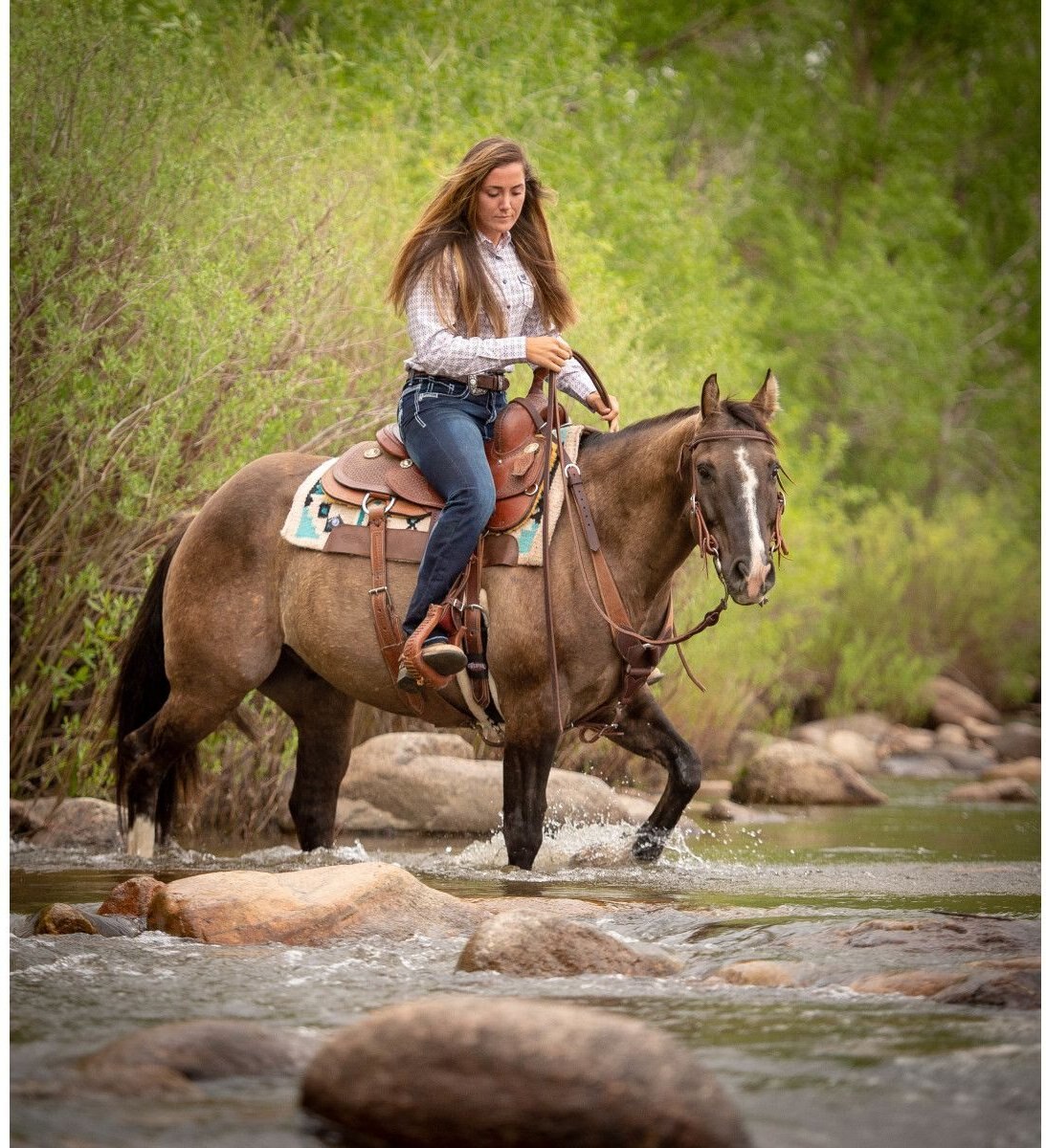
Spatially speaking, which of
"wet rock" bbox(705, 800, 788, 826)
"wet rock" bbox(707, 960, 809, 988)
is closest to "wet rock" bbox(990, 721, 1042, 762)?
"wet rock" bbox(705, 800, 788, 826)

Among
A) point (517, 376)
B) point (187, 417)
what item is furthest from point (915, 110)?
point (187, 417)

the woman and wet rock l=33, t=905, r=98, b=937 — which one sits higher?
the woman

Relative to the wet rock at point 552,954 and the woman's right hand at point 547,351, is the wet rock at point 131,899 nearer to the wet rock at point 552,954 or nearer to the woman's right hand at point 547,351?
→ the wet rock at point 552,954

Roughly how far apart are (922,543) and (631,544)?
644 inches

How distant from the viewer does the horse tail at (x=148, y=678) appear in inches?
313

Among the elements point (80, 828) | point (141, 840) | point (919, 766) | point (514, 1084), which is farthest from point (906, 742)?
point (514, 1084)

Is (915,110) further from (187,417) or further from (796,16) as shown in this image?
(187,417)

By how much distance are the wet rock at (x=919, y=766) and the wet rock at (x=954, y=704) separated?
2.80 m

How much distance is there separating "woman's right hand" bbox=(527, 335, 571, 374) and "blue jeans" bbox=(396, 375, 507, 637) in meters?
0.42


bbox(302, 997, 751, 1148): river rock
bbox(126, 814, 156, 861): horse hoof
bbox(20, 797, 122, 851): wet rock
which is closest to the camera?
bbox(302, 997, 751, 1148): river rock

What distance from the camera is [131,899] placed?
591 cm

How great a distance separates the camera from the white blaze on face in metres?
6.14

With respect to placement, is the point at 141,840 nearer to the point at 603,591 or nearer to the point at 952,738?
the point at 603,591

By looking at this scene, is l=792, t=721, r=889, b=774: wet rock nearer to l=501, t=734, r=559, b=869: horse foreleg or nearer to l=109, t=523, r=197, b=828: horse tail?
l=109, t=523, r=197, b=828: horse tail
